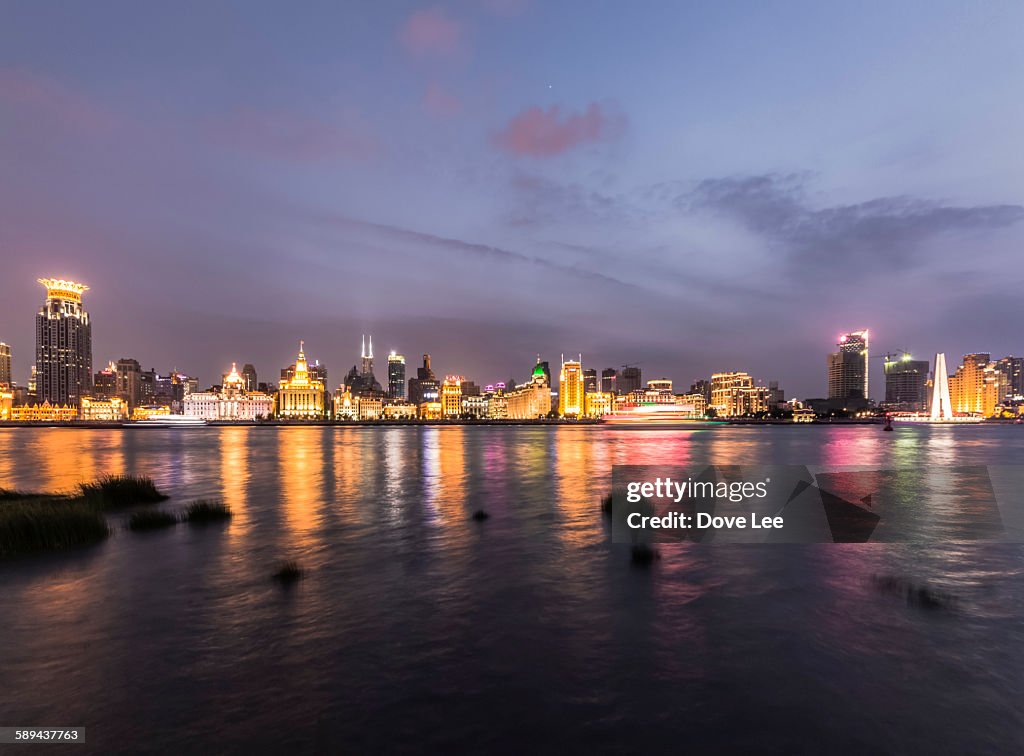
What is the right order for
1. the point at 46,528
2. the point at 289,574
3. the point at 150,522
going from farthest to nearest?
1. the point at 150,522
2. the point at 46,528
3. the point at 289,574

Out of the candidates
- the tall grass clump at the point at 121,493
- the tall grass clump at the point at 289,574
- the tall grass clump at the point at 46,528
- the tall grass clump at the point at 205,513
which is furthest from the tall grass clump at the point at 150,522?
the tall grass clump at the point at 289,574

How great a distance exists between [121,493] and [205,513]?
830 centimetres

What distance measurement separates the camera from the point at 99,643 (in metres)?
11.6

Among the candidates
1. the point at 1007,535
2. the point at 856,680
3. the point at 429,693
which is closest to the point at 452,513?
the point at 429,693

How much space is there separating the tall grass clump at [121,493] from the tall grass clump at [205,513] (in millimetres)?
5021

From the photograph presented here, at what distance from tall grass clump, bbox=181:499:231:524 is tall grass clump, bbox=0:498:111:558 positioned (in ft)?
12.8

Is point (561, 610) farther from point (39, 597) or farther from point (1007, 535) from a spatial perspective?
point (1007, 535)

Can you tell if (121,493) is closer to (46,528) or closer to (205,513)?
(205,513)

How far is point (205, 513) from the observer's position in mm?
26156

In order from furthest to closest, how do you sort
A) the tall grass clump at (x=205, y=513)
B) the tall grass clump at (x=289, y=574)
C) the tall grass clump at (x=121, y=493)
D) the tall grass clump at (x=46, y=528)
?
the tall grass clump at (x=121, y=493) → the tall grass clump at (x=205, y=513) → the tall grass clump at (x=46, y=528) → the tall grass clump at (x=289, y=574)

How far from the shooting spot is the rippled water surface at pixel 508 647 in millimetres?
8633

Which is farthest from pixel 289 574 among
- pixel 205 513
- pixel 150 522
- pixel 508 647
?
pixel 205 513

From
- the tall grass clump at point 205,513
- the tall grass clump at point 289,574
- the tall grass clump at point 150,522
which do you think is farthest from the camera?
the tall grass clump at point 205,513

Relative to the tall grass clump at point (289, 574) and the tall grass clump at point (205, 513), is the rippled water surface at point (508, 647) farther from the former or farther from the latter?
the tall grass clump at point (205, 513)
